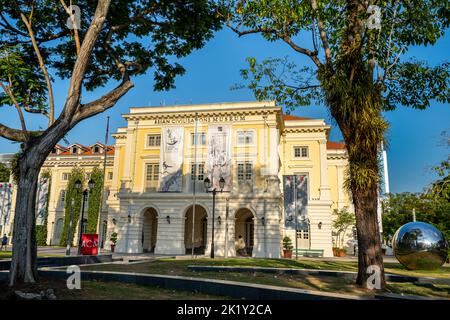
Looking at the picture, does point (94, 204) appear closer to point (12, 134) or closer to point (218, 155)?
point (218, 155)

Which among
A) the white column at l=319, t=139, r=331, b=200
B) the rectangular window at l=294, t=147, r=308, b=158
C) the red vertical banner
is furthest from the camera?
the rectangular window at l=294, t=147, r=308, b=158

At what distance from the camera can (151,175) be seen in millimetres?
33500

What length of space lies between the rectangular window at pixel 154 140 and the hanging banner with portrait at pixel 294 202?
1262 centimetres

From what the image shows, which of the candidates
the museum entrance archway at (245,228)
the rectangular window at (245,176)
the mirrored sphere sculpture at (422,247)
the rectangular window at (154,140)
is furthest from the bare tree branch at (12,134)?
the museum entrance archway at (245,228)

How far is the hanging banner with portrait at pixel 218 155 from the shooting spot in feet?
100

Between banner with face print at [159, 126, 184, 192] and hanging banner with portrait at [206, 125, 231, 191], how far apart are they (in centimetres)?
271

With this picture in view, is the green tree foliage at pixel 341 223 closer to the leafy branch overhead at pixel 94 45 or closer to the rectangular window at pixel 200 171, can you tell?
the rectangular window at pixel 200 171

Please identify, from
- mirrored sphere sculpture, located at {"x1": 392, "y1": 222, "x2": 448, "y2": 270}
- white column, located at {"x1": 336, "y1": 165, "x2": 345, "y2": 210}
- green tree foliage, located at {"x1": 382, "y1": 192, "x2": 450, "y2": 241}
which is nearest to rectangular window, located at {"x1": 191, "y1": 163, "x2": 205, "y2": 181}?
white column, located at {"x1": 336, "y1": 165, "x2": 345, "y2": 210}

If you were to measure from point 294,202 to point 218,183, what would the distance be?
259 inches

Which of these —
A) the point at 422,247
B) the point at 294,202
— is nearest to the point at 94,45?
the point at 422,247

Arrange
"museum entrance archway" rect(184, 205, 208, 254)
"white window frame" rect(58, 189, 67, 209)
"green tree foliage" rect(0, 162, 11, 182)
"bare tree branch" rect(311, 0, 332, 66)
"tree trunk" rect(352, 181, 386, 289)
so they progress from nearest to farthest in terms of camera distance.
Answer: "tree trunk" rect(352, 181, 386, 289) → "bare tree branch" rect(311, 0, 332, 66) → "museum entrance archway" rect(184, 205, 208, 254) → "white window frame" rect(58, 189, 67, 209) → "green tree foliage" rect(0, 162, 11, 182)

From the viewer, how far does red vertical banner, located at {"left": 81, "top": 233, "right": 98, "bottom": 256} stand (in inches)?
817

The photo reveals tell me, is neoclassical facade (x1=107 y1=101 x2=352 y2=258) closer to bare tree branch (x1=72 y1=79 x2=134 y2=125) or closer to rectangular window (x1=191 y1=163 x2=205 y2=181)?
rectangular window (x1=191 y1=163 x2=205 y2=181)
